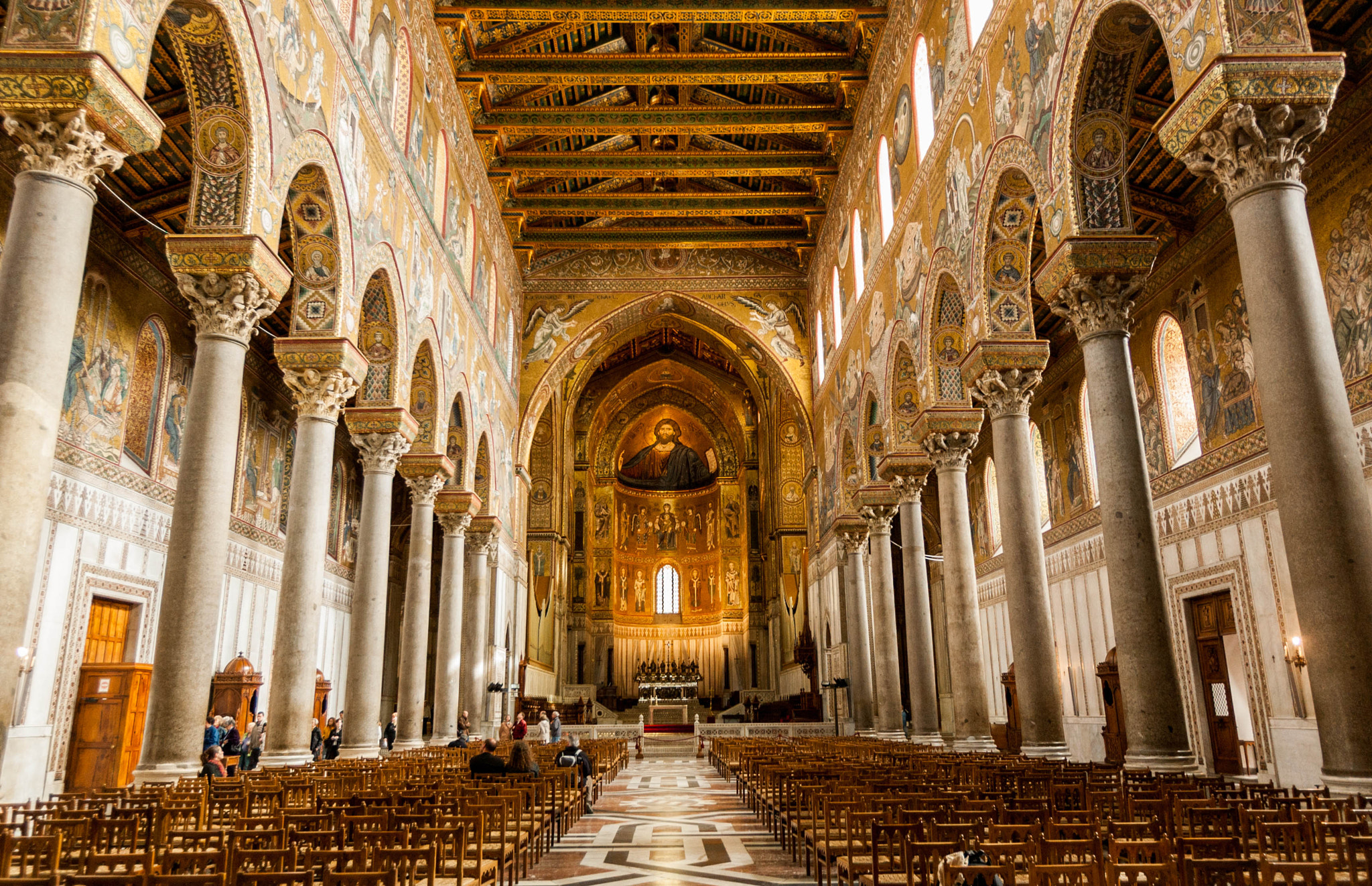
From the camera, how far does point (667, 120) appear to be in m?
23.8

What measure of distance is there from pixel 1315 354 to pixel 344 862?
25.6 ft

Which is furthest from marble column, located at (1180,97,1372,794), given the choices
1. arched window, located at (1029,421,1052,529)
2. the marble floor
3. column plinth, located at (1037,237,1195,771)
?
arched window, located at (1029,421,1052,529)

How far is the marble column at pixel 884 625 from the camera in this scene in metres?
21.4

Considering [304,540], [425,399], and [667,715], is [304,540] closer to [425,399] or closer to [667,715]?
[425,399]

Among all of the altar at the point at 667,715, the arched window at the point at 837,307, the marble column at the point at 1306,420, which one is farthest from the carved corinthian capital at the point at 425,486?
the altar at the point at 667,715

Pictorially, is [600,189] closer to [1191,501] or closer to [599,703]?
[1191,501]

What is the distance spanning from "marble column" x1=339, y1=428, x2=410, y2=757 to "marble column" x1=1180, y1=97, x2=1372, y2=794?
12890 millimetres

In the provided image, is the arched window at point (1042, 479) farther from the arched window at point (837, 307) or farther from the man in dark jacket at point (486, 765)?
the man in dark jacket at point (486, 765)

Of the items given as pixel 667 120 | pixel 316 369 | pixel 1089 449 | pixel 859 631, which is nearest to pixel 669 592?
pixel 859 631

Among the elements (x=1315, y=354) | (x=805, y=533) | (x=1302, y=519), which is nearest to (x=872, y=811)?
(x=1302, y=519)

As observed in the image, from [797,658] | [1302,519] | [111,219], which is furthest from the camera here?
[797,658]

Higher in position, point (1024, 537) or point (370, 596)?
point (1024, 537)

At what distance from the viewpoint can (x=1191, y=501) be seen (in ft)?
55.6

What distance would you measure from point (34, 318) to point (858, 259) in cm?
1911
